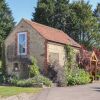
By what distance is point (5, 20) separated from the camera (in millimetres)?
54844

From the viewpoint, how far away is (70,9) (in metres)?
57.1

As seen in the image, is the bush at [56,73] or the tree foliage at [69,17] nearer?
the bush at [56,73]

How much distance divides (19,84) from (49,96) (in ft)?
31.3

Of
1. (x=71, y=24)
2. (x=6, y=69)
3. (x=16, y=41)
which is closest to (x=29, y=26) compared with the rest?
(x=16, y=41)

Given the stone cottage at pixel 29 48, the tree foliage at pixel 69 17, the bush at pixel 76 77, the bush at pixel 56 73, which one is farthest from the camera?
the tree foliage at pixel 69 17

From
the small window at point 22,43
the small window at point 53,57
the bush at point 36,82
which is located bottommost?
the bush at point 36,82

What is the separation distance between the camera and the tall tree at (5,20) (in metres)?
52.8

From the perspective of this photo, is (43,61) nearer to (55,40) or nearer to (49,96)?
(55,40)

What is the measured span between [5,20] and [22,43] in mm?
18419

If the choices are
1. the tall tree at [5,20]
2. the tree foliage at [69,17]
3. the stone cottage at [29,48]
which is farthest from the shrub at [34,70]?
the tree foliage at [69,17]

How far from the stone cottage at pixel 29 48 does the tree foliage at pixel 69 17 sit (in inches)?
680

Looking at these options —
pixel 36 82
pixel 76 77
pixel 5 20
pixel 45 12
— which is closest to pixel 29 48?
pixel 76 77

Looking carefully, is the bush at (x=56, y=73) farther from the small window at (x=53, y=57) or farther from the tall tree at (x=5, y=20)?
the tall tree at (x=5, y=20)

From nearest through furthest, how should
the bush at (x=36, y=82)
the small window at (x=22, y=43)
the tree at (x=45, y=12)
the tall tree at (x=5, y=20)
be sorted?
the bush at (x=36, y=82) < the small window at (x=22, y=43) < the tall tree at (x=5, y=20) < the tree at (x=45, y=12)
